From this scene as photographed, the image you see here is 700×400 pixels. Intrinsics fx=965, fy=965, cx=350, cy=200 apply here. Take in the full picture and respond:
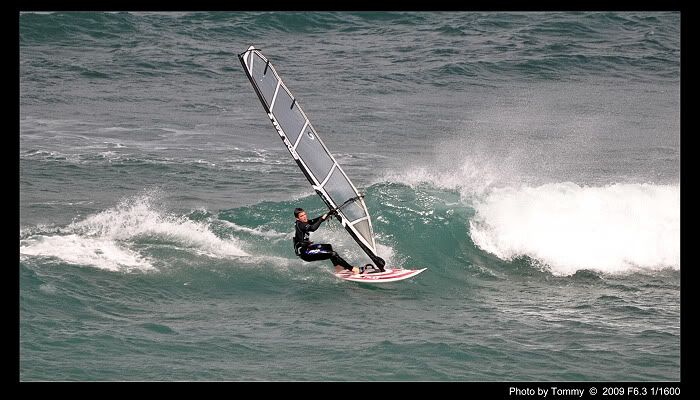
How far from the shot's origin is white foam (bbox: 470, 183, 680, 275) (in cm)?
1502

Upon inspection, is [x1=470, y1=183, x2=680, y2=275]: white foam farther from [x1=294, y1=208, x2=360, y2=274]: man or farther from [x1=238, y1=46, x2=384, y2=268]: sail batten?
[x1=294, y1=208, x2=360, y2=274]: man

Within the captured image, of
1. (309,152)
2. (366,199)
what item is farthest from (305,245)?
(366,199)

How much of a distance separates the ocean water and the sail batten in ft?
3.47

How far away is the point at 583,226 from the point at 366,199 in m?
3.66

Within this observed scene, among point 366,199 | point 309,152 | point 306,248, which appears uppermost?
point 309,152

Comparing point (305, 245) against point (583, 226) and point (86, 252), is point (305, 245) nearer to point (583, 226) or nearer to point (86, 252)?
point (86, 252)

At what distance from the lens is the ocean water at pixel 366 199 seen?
11.1 meters

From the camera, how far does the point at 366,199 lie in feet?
54.3

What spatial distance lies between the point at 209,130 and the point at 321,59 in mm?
6973

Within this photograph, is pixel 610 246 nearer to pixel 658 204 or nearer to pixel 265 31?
pixel 658 204

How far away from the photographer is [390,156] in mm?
20453

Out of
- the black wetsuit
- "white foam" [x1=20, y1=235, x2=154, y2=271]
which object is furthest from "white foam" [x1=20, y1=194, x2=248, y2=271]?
the black wetsuit
